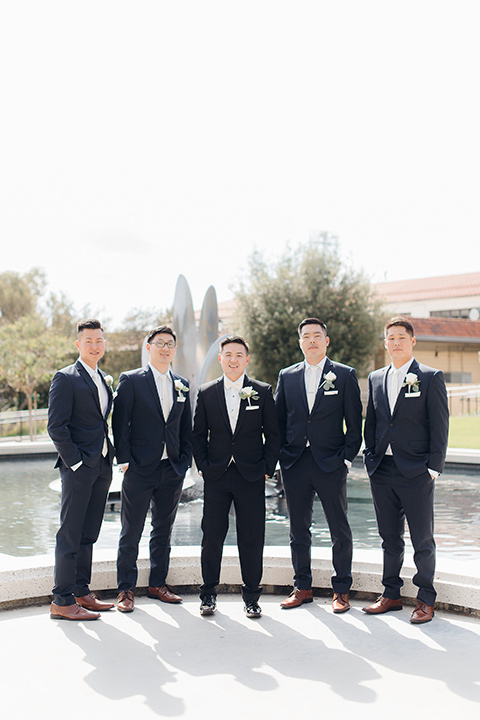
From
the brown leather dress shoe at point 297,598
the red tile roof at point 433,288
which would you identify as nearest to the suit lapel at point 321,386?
the brown leather dress shoe at point 297,598

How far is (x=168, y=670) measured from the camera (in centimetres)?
337

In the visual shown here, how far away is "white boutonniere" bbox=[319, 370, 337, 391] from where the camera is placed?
4.50 meters

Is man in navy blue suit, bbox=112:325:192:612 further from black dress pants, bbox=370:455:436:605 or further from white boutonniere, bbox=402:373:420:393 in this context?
→ white boutonniere, bbox=402:373:420:393

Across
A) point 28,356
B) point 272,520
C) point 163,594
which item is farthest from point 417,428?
point 28,356

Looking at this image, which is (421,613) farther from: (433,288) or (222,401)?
(433,288)

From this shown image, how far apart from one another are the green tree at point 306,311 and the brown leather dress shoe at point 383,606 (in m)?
20.6

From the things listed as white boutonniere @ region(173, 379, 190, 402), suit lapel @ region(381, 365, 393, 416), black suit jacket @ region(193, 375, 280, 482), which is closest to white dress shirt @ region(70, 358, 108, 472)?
white boutonniere @ region(173, 379, 190, 402)

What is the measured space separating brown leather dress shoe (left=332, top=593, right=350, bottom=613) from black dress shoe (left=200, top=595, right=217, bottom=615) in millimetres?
785

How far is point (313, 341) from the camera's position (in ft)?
15.1

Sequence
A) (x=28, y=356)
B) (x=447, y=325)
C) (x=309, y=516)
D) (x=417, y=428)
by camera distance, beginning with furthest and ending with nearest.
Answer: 1. (x=447, y=325)
2. (x=28, y=356)
3. (x=309, y=516)
4. (x=417, y=428)

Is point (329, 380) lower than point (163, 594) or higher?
higher

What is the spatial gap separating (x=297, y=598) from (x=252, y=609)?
368mm

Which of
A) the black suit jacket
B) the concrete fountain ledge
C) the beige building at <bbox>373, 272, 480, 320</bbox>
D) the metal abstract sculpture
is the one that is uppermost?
the beige building at <bbox>373, 272, 480, 320</bbox>

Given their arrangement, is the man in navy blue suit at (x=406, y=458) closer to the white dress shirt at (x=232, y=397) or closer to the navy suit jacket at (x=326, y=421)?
the navy suit jacket at (x=326, y=421)
